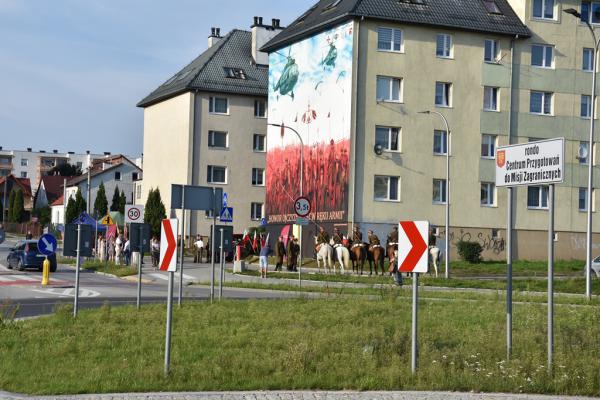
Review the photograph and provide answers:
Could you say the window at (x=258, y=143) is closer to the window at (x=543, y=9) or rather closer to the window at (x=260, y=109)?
the window at (x=260, y=109)

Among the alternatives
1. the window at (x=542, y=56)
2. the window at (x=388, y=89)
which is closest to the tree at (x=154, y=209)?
the window at (x=388, y=89)

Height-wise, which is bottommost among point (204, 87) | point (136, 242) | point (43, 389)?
point (43, 389)

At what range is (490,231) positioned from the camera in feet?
193

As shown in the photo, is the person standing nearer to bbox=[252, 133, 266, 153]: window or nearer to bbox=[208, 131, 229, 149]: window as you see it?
bbox=[208, 131, 229, 149]: window

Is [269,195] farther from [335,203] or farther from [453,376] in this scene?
[453,376]

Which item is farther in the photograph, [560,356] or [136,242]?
[136,242]

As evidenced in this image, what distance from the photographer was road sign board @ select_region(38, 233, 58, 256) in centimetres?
2564

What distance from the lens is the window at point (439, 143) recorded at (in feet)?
191

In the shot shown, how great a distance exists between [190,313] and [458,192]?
4030cm

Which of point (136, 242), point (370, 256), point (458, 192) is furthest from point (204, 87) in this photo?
point (136, 242)

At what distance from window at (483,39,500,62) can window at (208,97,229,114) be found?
982 inches

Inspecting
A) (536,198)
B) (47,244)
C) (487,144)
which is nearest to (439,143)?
(487,144)

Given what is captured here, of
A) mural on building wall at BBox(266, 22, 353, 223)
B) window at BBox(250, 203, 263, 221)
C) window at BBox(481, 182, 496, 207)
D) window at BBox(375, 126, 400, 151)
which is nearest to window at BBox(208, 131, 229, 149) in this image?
window at BBox(250, 203, 263, 221)

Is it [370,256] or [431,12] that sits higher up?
[431,12]
